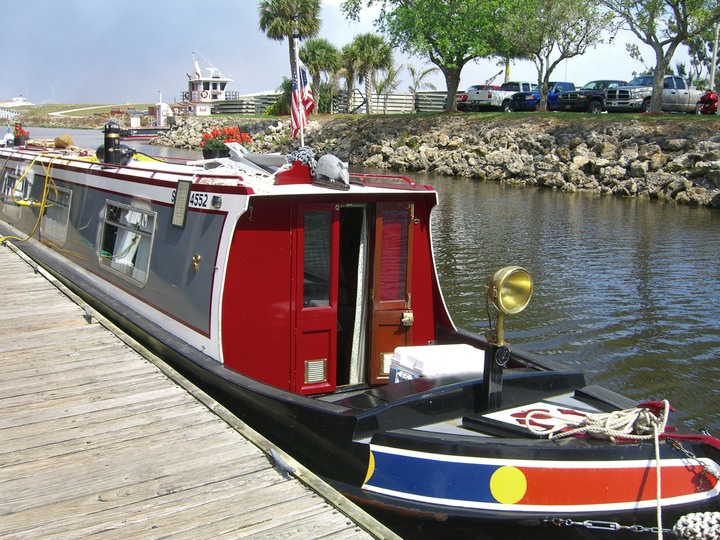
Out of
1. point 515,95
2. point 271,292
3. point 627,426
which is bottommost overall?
point 627,426

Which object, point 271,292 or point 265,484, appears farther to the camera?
point 271,292

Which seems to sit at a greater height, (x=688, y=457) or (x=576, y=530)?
(x=688, y=457)

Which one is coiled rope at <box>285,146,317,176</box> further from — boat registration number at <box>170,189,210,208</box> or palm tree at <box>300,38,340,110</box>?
palm tree at <box>300,38,340,110</box>

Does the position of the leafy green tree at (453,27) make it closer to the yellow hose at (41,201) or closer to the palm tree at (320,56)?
the palm tree at (320,56)

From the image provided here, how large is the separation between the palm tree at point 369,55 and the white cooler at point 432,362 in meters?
48.7

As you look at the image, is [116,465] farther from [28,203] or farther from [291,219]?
[28,203]

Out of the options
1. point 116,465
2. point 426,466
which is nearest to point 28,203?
point 116,465

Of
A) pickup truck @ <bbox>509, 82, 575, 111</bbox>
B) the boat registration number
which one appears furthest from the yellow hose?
pickup truck @ <bbox>509, 82, 575, 111</bbox>

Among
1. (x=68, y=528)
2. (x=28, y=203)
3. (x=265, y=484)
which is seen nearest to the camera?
(x=68, y=528)

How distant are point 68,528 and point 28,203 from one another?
8748 mm

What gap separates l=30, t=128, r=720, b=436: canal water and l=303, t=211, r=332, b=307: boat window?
13.9ft

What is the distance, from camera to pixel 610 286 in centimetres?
1309

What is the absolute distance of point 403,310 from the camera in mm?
6742

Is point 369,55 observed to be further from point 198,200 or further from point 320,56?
point 198,200
